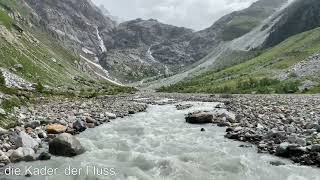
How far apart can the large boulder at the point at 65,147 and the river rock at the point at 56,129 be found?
6.71 m

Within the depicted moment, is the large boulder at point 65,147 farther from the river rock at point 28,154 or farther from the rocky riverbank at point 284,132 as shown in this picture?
the rocky riverbank at point 284,132

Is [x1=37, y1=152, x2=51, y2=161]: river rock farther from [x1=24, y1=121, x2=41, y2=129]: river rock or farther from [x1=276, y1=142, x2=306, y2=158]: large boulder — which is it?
[x1=276, y1=142, x2=306, y2=158]: large boulder

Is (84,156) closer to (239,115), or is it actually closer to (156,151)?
(156,151)

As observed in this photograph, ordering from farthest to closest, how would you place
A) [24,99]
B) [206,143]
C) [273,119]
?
[24,99] < [273,119] < [206,143]

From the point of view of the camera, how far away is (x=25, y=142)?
31094 millimetres

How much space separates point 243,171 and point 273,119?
16.5m

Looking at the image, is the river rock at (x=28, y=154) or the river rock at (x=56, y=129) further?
the river rock at (x=56, y=129)

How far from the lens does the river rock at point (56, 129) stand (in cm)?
3747

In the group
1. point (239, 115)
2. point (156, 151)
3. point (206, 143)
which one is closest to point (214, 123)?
point (239, 115)

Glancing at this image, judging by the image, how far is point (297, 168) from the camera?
2712cm

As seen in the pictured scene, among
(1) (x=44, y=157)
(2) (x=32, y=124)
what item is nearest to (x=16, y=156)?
(1) (x=44, y=157)

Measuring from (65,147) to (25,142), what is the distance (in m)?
3.30

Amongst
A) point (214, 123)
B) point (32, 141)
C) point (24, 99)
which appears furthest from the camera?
point (24, 99)

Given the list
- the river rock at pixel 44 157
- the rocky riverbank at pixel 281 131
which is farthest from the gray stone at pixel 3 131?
the rocky riverbank at pixel 281 131
